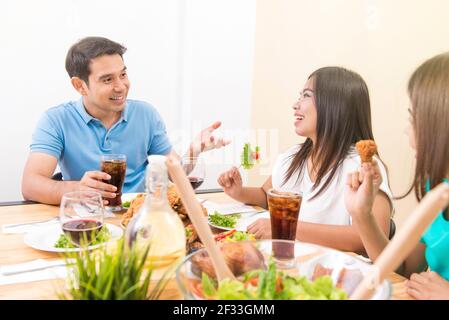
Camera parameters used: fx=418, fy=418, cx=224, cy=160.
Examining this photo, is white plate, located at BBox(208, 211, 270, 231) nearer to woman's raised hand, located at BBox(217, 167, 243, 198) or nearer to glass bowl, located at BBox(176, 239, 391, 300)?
woman's raised hand, located at BBox(217, 167, 243, 198)

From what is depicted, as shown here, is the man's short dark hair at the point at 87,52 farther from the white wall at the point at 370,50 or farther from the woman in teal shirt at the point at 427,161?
the woman in teal shirt at the point at 427,161

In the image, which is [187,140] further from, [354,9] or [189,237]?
[189,237]

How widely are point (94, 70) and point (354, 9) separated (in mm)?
1718

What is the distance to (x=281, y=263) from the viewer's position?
0.85m

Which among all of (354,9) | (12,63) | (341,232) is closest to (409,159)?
(354,9)

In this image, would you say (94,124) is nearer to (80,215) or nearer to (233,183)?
(233,183)

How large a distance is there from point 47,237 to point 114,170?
1.34 ft

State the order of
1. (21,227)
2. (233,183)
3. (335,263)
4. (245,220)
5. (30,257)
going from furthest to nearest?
(233,183) → (245,220) → (21,227) → (30,257) → (335,263)

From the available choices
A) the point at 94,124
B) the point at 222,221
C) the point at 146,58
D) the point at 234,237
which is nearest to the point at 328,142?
the point at 222,221

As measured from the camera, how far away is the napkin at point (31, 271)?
0.98 meters

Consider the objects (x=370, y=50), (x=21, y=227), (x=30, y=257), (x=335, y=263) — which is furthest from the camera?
(x=370, y=50)

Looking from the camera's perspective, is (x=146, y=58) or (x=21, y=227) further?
(x=146, y=58)

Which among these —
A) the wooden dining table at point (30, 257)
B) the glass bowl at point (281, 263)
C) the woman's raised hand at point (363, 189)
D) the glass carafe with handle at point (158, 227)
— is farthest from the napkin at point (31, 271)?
the woman's raised hand at point (363, 189)

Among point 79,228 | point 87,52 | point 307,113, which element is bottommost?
point 79,228
